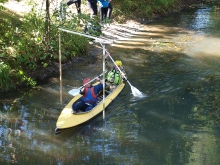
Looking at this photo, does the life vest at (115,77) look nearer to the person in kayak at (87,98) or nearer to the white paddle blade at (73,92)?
the white paddle blade at (73,92)

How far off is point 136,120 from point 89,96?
128 cm

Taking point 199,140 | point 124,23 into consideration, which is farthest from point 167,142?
point 124,23

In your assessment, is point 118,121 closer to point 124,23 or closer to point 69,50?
point 69,50

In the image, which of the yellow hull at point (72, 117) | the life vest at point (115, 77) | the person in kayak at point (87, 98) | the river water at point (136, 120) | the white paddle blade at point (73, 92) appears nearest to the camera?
the river water at point (136, 120)

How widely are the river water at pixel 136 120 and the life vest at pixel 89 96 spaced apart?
18.5 inches

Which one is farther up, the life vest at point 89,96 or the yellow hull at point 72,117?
the life vest at point 89,96

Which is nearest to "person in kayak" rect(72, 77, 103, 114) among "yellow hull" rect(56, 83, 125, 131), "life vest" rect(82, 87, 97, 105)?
"life vest" rect(82, 87, 97, 105)

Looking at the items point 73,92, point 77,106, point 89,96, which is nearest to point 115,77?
point 73,92

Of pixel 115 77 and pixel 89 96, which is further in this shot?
pixel 115 77

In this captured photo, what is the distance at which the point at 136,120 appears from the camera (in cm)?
806

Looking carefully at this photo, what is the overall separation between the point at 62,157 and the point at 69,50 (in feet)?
17.0

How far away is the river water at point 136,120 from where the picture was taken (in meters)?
6.65

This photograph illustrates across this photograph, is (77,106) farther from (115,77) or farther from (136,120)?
(115,77)

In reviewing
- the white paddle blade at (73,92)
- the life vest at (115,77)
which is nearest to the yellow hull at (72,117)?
the white paddle blade at (73,92)
